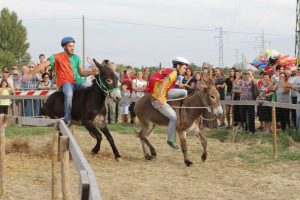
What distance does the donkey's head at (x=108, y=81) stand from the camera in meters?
10.2

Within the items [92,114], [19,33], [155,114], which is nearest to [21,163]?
[92,114]

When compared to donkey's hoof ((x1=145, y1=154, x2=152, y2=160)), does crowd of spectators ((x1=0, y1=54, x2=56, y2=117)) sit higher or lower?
higher

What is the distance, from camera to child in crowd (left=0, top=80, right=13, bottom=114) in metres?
16.4

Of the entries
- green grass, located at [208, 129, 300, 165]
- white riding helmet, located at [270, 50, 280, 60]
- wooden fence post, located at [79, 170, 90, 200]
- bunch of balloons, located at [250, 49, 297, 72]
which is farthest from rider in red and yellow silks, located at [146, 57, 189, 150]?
white riding helmet, located at [270, 50, 280, 60]

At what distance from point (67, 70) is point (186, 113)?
2548mm

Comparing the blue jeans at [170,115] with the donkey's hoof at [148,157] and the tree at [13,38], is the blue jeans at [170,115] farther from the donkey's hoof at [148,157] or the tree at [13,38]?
the tree at [13,38]

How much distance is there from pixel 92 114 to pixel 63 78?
92cm

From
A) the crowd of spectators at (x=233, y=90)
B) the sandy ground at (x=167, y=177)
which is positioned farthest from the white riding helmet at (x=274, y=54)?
the sandy ground at (x=167, y=177)

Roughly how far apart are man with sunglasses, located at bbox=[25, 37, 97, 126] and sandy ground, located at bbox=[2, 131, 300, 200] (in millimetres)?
1304

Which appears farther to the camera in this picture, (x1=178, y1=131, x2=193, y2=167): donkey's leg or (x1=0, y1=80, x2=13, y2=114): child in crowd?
(x1=0, y1=80, x2=13, y2=114): child in crowd

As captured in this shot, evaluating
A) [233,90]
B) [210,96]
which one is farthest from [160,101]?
[233,90]

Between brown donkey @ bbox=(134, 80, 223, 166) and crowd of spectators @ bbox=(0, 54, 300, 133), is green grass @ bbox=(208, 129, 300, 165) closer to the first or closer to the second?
crowd of spectators @ bbox=(0, 54, 300, 133)

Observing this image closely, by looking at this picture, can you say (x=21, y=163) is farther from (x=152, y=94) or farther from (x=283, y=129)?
(x=283, y=129)

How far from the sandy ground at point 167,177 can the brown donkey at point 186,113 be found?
450 millimetres
